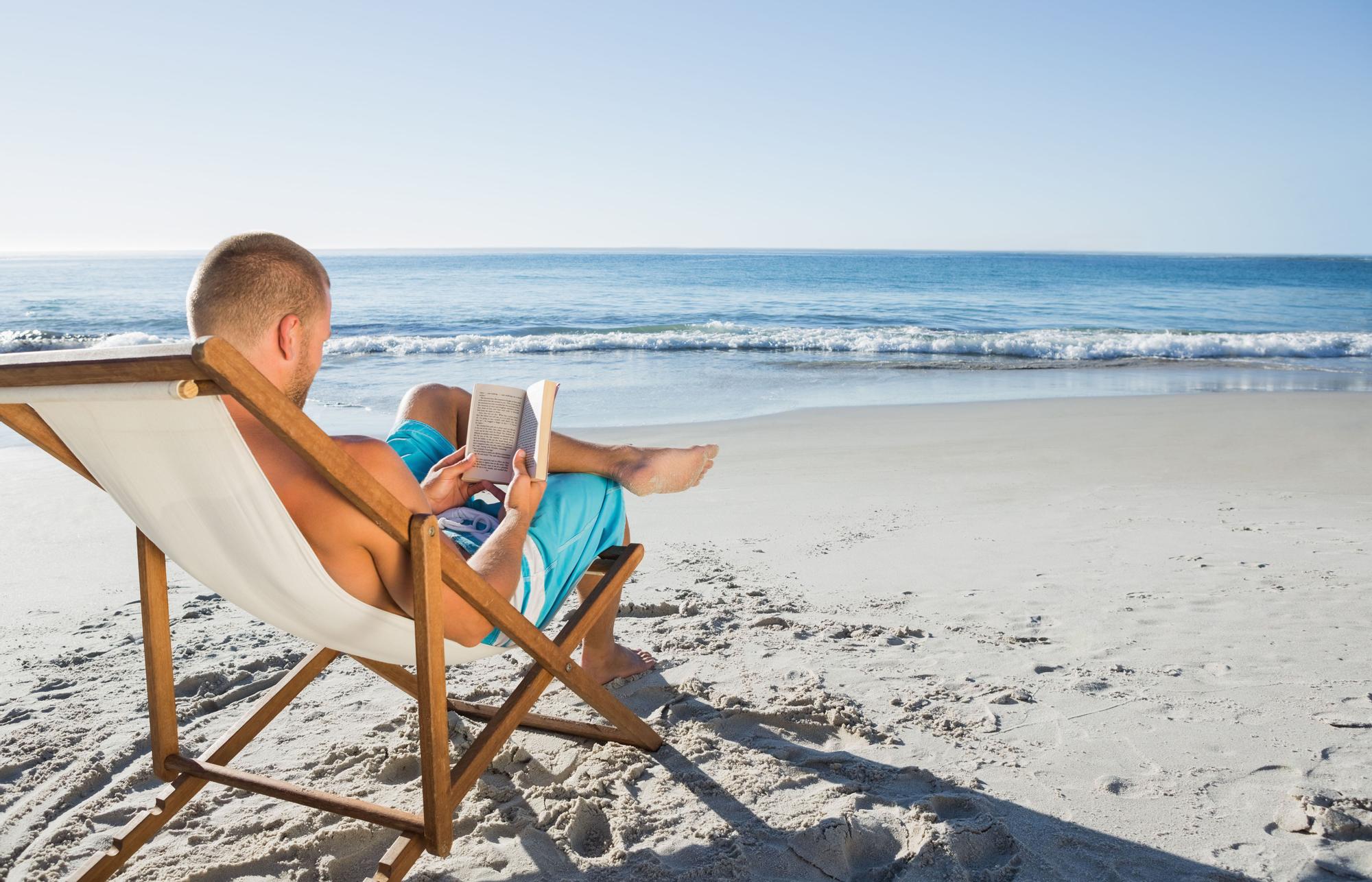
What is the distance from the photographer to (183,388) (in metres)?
1.22

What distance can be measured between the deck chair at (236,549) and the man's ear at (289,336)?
10.3 inches

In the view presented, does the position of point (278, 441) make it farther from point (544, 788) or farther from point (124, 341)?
point (124, 341)

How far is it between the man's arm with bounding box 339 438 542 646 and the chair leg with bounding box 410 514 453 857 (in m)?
0.04

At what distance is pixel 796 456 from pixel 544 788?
408 cm

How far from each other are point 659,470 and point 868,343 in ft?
42.6

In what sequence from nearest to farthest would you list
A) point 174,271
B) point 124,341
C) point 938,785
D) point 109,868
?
point 109,868 < point 938,785 < point 124,341 < point 174,271

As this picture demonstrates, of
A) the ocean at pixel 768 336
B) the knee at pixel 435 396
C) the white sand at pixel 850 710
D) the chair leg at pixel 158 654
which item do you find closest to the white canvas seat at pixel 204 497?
the chair leg at pixel 158 654

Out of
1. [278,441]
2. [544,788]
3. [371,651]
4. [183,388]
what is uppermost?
[183,388]

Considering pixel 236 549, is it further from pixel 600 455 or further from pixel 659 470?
pixel 659 470

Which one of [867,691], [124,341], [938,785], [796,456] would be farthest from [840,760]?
[124,341]

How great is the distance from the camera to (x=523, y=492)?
1965mm

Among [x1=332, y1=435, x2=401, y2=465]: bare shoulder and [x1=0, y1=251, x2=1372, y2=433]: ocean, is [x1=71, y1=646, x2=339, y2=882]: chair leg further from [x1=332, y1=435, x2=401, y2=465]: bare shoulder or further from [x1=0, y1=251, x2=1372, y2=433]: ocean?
[x1=0, y1=251, x2=1372, y2=433]: ocean

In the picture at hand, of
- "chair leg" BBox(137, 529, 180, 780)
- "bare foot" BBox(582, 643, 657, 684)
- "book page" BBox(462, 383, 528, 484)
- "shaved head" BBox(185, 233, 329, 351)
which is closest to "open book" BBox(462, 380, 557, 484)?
"book page" BBox(462, 383, 528, 484)

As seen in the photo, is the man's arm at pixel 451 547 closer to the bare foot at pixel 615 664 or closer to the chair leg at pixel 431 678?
the chair leg at pixel 431 678
